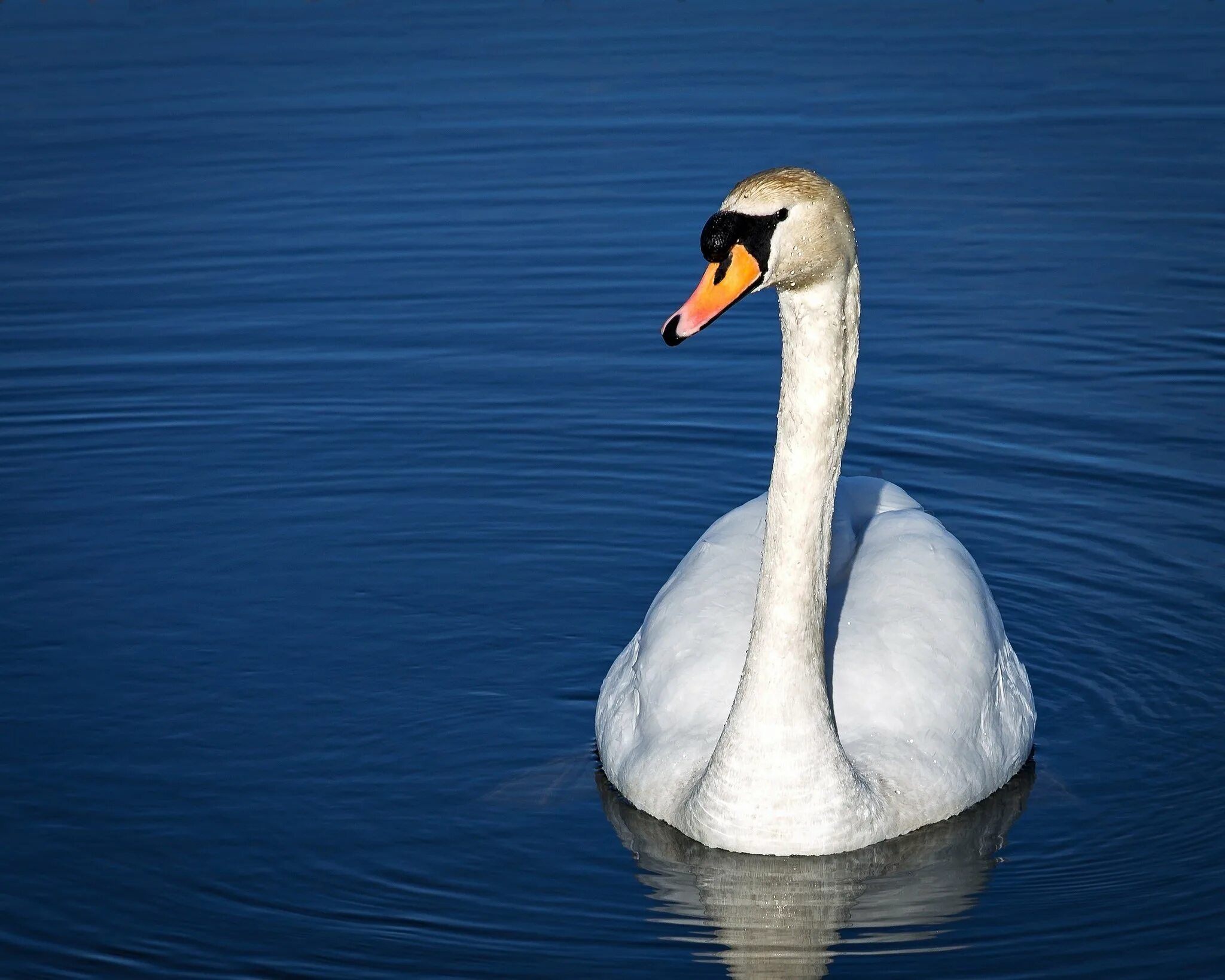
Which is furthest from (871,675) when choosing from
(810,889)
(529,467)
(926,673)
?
(529,467)

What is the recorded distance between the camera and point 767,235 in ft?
22.1

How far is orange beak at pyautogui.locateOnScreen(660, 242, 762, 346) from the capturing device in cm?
651

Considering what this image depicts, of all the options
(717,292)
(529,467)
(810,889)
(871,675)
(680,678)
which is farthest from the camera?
(529,467)

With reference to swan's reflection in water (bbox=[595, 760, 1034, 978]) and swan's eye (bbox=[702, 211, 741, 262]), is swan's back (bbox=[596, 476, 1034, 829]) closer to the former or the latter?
swan's reflection in water (bbox=[595, 760, 1034, 978])

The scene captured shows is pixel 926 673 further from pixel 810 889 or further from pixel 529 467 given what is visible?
pixel 529 467

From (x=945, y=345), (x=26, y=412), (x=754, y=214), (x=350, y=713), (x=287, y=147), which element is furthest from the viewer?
(x=287, y=147)

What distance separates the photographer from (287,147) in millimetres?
18703

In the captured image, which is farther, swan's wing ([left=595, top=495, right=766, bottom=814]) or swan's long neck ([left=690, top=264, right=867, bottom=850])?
swan's wing ([left=595, top=495, right=766, bottom=814])

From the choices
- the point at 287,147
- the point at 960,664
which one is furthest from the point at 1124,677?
the point at 287,147

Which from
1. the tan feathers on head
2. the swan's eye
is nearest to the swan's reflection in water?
the swan's eye

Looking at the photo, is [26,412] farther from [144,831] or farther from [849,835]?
[849,835]

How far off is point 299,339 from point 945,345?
13.6 ft

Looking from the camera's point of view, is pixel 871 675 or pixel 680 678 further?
pixel 680 678

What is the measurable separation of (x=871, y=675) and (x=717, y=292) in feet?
6.28
